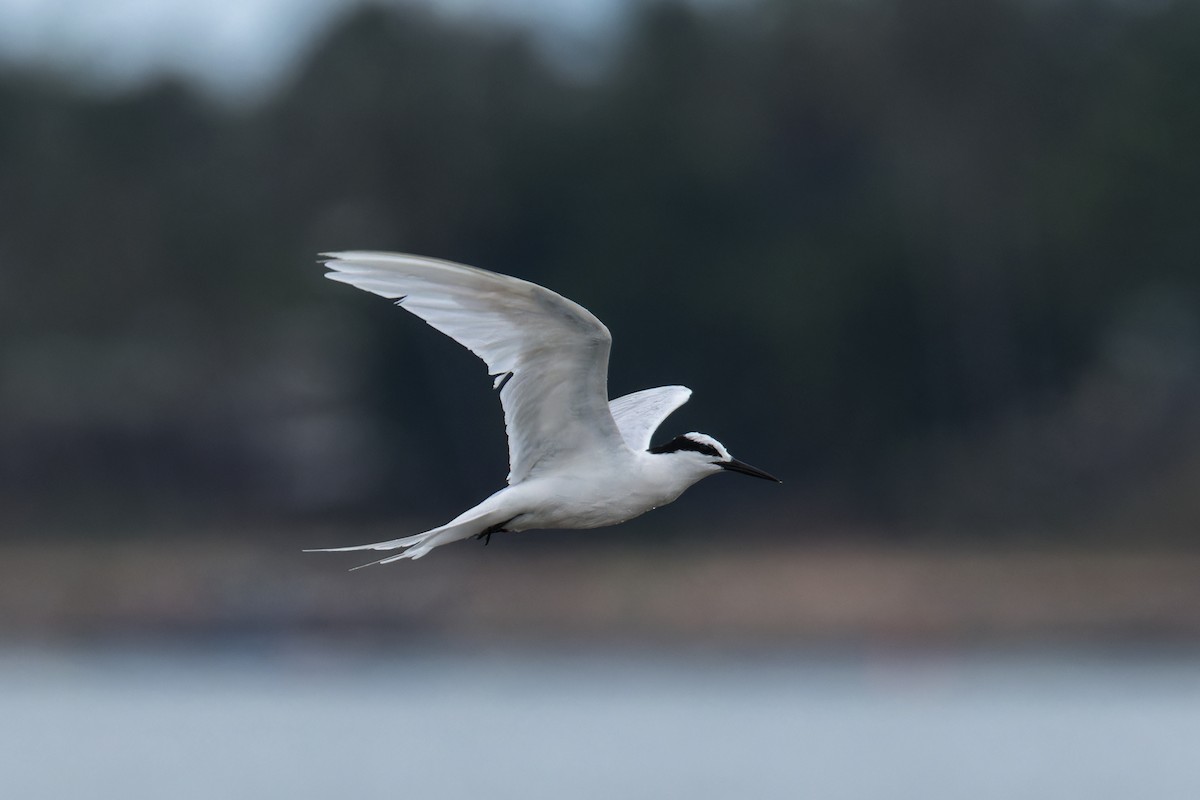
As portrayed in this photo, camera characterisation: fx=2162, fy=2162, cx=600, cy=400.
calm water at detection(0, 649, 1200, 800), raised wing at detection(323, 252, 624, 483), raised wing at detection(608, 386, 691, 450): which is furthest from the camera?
calm water at detection(0, 649, 1200, 800)

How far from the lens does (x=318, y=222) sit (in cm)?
5800

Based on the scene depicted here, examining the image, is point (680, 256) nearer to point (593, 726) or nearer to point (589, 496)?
point (593, 726)

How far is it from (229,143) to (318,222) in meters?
6.35

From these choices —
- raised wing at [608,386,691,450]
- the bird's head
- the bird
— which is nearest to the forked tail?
the bird

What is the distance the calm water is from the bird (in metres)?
22.1

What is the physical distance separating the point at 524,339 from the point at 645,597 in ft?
117

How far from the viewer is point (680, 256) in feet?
174

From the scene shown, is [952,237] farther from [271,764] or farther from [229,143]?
[271,764]

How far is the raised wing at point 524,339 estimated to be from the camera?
10.4 meters

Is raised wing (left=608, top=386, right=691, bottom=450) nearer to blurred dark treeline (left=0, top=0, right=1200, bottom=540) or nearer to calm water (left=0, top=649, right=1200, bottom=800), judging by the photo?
calm water (left=0, top=649, right=1200, bottom=800)

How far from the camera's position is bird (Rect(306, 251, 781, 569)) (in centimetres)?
1051

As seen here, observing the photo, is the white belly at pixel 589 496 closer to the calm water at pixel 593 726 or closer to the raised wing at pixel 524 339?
the raised wing at pixel 524 339

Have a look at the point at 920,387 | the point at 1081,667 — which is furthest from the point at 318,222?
the point at 1081,667

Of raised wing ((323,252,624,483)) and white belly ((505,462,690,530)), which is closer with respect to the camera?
raised wing ((323,252,624,483))
